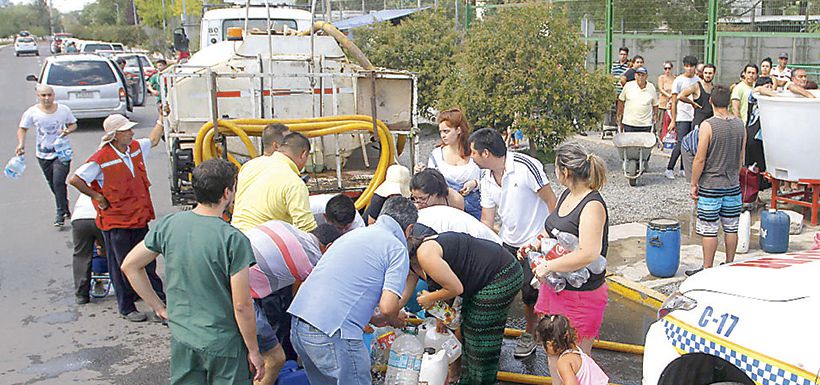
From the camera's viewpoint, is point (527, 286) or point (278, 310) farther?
point (527, 286)

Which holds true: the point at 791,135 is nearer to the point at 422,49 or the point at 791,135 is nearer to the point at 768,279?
the point at 768,279

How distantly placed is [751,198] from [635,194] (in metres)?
1.58

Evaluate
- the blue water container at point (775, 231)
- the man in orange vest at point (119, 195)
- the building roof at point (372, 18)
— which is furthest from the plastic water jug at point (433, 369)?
the building roof at point (372, 18)

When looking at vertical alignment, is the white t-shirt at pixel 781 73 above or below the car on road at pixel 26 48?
below

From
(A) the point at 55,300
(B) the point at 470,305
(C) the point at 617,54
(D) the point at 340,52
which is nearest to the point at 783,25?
(C) the point at 617,54

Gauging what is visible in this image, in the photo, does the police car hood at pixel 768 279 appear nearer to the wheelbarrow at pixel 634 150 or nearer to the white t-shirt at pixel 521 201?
the white t-shirt at pixel 521 201

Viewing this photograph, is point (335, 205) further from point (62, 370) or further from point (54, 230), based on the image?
point (54, 230)

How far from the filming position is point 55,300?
24.3ft

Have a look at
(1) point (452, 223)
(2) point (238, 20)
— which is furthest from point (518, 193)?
(2) point (238, 20)

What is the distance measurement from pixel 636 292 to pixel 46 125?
700cm

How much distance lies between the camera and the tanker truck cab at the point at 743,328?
3375 millimetres

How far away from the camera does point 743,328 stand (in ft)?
11.7

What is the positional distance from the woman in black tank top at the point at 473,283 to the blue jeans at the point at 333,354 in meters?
0.65

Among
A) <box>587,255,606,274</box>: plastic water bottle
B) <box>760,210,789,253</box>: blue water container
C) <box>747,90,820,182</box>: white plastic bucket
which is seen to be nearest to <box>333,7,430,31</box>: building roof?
<box>747,90,820,182</box>: white plastic bucket
